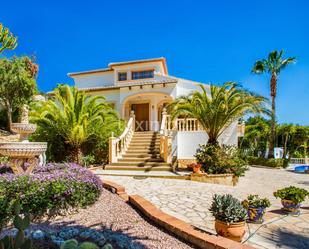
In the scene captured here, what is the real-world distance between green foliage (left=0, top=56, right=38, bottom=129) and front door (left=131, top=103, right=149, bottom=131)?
31.0 feet

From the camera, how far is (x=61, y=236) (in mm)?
4105

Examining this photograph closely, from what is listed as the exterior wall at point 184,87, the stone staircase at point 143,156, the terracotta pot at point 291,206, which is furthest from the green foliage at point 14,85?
the terracotta pot at point 291,206

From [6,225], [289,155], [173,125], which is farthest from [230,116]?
[289,155]

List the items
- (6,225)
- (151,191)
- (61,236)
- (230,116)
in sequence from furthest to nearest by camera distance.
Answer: (230,116), (151,191), (6,225), (61,236)

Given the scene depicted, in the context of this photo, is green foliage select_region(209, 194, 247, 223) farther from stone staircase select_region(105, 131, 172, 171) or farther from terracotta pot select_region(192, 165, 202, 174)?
stone staircase select_region(105, 131, 172, 171)

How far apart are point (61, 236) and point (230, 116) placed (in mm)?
10088

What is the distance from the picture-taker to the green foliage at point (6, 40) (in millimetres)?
17781

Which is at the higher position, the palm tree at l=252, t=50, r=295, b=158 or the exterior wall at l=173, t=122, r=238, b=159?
the palm tree at l=252, t=50, r=295, b=158

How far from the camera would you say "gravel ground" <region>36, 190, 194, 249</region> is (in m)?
4.27

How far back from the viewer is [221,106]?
12078mm

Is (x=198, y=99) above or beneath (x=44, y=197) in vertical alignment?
above

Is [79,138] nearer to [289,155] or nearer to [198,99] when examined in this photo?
[198,99]

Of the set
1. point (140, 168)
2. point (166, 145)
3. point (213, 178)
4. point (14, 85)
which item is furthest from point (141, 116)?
point (213, 178)

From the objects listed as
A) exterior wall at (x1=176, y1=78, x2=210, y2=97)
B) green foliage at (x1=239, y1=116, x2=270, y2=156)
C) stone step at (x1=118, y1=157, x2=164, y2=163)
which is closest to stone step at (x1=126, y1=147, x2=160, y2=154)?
stone step at (x1=118, y1=157, x2=164, y2=163)
